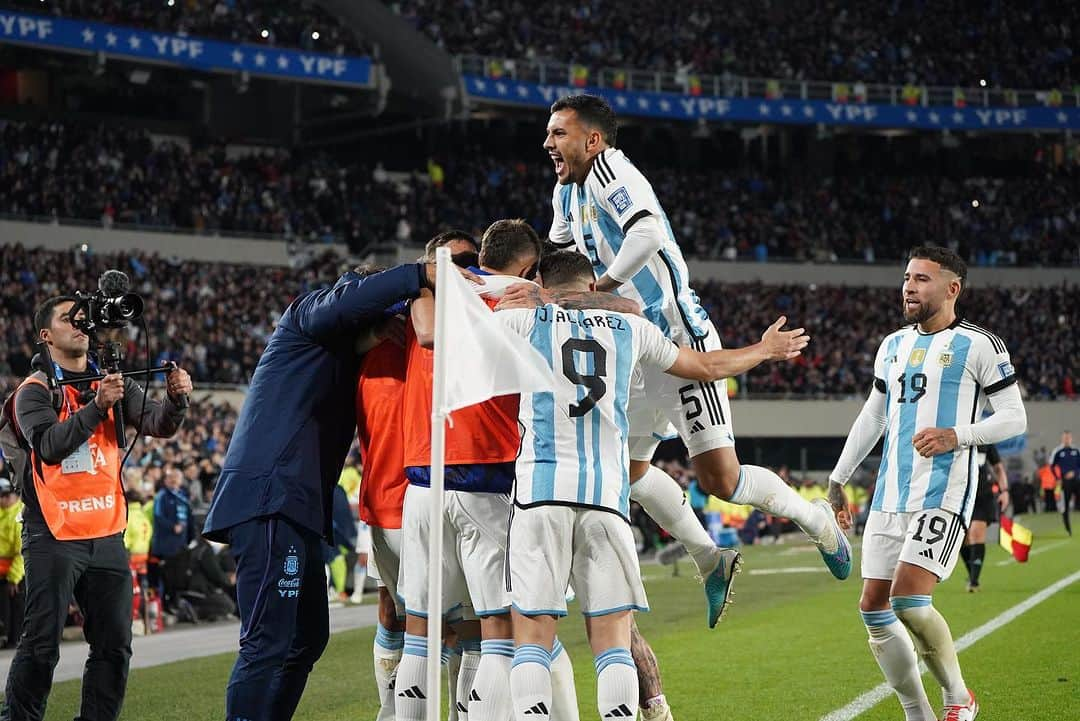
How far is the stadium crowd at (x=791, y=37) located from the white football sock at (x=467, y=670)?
121 ft

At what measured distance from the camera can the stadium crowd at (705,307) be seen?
28.9m

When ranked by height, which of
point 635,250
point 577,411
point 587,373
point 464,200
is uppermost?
point 464,200

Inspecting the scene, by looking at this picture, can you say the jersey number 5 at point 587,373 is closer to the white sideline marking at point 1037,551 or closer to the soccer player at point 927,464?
the soccer player at point 927,464

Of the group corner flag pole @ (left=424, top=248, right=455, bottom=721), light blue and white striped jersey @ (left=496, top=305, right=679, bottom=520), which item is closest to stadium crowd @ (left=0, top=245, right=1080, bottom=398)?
light blue and white striped jersey @ (left=496, top=305, right=679, bottom=520)

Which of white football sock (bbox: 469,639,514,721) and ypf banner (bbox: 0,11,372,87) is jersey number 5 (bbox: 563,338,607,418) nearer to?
white football sock (bbox: 469,639,514,721)

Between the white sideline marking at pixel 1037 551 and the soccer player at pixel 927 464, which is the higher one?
the soccer player at pixel 927 464

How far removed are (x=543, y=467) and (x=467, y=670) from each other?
1487 millimetres

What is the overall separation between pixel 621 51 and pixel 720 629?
34767 millimetres

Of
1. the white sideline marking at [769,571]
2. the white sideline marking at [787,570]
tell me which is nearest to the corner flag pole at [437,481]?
the white sideline marking at [769,571]

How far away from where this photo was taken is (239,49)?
1403 inches

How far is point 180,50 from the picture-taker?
34719 mm

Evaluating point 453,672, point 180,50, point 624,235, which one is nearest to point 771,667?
point 453,672

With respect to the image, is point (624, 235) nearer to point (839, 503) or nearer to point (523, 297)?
point (523, 297)

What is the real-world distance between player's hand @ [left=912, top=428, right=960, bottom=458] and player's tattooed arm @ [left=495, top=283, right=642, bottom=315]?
1.92 meters
